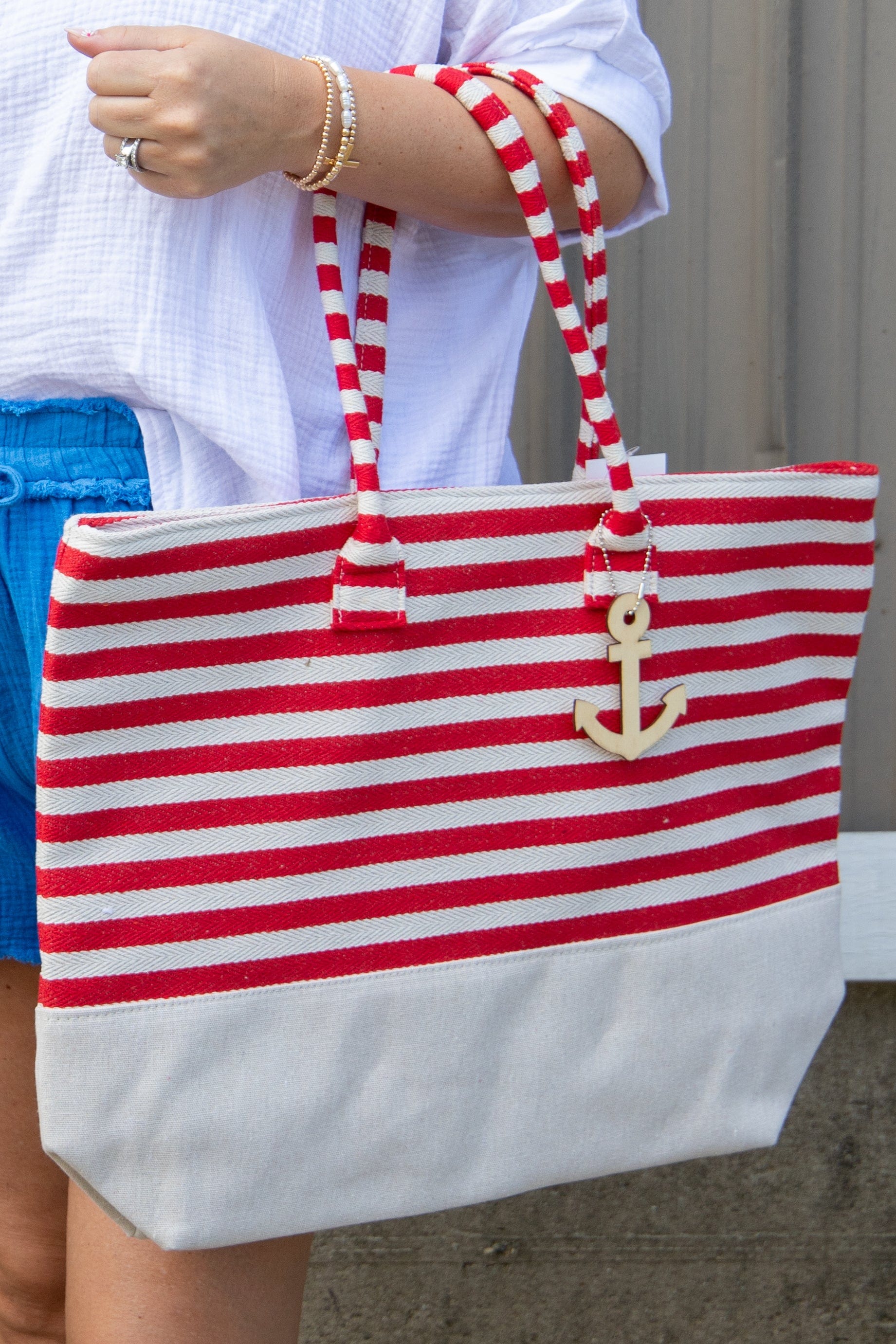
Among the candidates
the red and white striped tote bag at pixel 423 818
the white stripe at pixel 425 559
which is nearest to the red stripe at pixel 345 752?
the red and white striped tote bag at pixel 423 818

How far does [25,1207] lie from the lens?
113cm

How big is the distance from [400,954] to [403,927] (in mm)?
19

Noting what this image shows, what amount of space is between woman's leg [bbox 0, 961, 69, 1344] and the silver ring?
0.71m

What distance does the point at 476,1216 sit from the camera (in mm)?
1836

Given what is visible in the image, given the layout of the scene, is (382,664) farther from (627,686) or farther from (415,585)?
(627,686)

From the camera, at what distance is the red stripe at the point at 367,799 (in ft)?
2.48

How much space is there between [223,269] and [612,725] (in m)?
0.42

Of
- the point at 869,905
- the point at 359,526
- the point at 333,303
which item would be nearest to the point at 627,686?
the point at 359,526

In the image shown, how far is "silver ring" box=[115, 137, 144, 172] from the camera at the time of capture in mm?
734

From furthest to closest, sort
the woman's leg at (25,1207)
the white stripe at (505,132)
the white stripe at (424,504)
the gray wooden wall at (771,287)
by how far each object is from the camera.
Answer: the gray wooden wall at (771,287) → the woman's leg at (25,1207) → the white stripe at (505,132) → the white stripe at (424,504)

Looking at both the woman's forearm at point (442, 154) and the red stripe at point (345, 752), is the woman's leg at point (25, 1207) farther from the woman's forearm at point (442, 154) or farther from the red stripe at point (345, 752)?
the woman's forearm at point (442, 154)

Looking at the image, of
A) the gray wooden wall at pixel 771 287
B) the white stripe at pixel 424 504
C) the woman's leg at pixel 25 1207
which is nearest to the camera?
the white stripe at pixel 424 504

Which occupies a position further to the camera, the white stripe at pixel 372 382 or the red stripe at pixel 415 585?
the white stripe at pixel 372 382

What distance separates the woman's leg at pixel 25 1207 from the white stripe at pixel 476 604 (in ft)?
1.59
